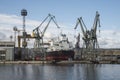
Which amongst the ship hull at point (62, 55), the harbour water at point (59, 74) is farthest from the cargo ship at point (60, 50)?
the harbour water at point (59, 74)

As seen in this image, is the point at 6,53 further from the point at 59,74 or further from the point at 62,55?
the point at 59,74

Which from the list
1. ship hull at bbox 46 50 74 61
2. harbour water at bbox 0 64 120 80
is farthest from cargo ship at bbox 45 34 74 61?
harbour water at bbox 0 64 120 80

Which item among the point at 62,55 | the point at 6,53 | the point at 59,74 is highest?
the point at 6,53

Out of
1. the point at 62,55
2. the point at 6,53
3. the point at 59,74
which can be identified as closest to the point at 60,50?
the point at 62,55

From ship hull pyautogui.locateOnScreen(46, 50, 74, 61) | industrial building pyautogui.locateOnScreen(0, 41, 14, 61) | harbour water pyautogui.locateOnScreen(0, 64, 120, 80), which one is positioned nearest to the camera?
harbour water pyautogui.locateOnScreen(0, 64, 120, 80)

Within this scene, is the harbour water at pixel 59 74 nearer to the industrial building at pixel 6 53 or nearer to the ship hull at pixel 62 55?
the ship hull at pixel 62 55

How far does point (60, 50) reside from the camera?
18700 centimetres

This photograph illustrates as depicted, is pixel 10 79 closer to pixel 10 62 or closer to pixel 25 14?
pixel 10 62

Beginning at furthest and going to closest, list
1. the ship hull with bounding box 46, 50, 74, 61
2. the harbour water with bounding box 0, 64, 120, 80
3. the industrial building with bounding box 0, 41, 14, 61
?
the industrial building with bounding box 0, 41, 14, 61 → the ship hull with bounding box 46, 50, 74, 61 → the harbour water with bounding box 0, 64, 120, 80

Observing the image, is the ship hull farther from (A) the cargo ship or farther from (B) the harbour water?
(B) the harbour water

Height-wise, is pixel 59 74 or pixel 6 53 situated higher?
pixel 6 53

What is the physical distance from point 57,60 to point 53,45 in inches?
619

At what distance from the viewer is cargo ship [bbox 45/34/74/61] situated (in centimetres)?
18500

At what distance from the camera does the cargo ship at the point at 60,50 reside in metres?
185
